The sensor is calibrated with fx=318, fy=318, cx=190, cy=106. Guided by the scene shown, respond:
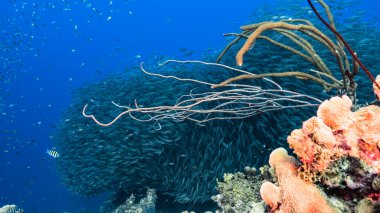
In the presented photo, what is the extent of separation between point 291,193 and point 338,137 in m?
0.54

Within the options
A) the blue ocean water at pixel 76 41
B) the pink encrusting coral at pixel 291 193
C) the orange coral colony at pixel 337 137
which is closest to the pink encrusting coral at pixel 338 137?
the orange coral colony at pixel 337 137

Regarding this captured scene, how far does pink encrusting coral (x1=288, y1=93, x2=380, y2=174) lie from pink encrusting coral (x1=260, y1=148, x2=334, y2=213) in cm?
17

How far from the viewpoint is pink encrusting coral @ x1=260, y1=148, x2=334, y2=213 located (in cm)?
225

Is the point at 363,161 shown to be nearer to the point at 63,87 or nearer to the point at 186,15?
the point at 63,87

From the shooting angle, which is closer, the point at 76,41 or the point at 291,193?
the point at 291,193

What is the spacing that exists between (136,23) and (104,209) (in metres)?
123

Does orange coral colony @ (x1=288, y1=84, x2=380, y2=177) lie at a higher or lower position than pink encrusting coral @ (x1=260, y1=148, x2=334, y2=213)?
higher

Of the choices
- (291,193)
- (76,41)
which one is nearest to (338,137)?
(291,193)

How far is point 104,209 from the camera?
11.1 m

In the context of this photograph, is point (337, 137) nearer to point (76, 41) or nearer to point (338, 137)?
point (338, 137)

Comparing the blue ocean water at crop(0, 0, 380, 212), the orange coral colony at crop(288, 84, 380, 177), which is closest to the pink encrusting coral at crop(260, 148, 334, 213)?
the orange coral colony at crop(288, 84, 380, 177)

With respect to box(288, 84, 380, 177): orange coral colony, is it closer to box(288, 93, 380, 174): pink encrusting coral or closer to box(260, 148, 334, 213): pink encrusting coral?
box(288, 93, 380, 174): pink encrusting coral

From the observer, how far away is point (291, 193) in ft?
7.80

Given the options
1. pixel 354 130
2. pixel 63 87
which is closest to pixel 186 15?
pixel 63 87
